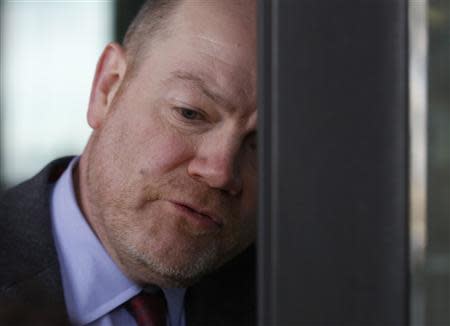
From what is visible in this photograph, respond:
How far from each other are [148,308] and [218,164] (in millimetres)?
284

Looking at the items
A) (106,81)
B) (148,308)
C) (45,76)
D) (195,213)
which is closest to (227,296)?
(148,308)

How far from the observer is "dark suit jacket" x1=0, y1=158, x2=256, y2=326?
1219 millimetres

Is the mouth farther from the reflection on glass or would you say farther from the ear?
the reflection on glass

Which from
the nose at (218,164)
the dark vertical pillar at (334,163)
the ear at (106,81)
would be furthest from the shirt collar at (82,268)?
the dark vertical pillar at (334,163)

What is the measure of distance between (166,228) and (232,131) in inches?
6.7

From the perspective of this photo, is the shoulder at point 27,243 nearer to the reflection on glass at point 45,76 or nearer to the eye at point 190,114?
the eye at point 190,114

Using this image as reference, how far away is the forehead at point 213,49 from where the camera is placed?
1.17 m

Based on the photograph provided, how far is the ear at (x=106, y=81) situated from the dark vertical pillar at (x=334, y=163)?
0.81 metres

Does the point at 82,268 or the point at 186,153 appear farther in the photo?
the point at 82,268

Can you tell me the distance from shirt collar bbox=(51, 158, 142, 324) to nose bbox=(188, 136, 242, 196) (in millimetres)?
248

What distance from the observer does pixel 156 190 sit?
3.97 feet

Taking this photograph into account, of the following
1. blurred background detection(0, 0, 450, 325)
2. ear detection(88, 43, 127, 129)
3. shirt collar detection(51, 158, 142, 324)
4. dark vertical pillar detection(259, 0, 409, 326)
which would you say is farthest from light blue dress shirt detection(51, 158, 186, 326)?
blurred background detection(0, 0, 450, 325)

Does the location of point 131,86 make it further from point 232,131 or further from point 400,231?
point 400,231

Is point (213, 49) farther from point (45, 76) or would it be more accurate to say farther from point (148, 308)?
point (45, 76)
